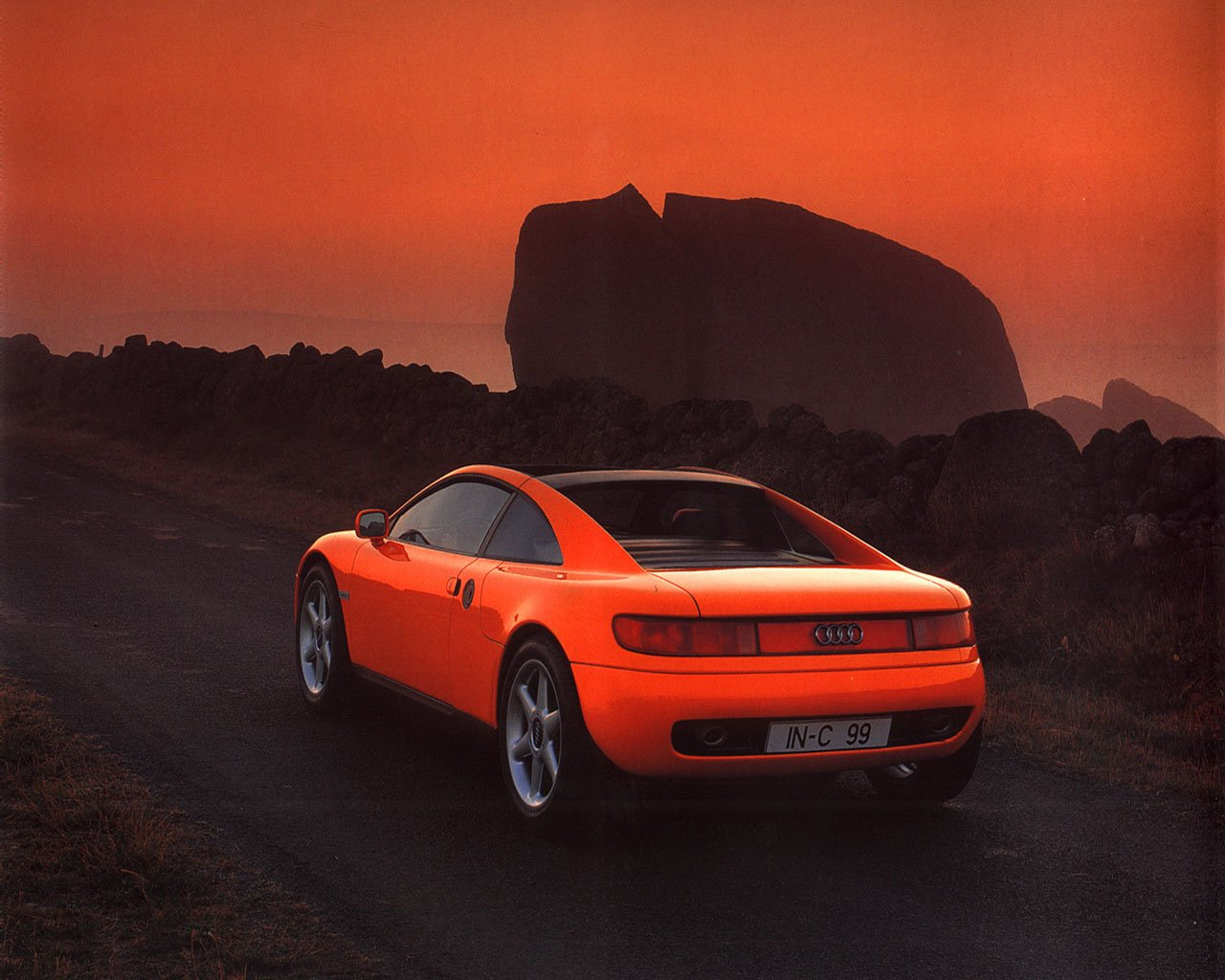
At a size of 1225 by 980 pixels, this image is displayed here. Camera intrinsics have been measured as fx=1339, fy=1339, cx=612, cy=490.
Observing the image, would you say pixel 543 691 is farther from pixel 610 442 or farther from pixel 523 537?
pixel 610 442

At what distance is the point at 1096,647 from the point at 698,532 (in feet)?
13.9

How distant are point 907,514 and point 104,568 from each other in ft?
26.5

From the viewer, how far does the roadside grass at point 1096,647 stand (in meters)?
6.70

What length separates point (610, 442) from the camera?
Answer: 21.6 m

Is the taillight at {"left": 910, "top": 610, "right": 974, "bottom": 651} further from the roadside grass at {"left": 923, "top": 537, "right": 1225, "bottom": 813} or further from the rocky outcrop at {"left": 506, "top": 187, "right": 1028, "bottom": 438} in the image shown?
the rocky outcrop at {"left": 506, "top": 187, "right": 1028, "bottom": 438}

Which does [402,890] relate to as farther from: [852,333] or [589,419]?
[852,333]

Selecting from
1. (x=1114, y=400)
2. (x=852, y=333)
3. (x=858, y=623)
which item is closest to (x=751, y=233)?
(x=852, y=333)

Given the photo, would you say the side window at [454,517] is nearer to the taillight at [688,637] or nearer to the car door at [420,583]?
the car door at [420,583]

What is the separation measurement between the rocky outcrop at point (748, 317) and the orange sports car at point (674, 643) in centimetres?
7395

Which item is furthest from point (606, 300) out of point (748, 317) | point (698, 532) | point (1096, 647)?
point (698, 532)

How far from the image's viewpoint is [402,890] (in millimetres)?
4340

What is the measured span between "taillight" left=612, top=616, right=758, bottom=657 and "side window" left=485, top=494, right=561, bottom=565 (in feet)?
2.33

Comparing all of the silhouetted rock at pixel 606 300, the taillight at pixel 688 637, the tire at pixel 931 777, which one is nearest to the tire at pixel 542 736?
the taillight at pixel 688 637

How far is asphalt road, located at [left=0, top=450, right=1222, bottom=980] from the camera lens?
3.91 m
